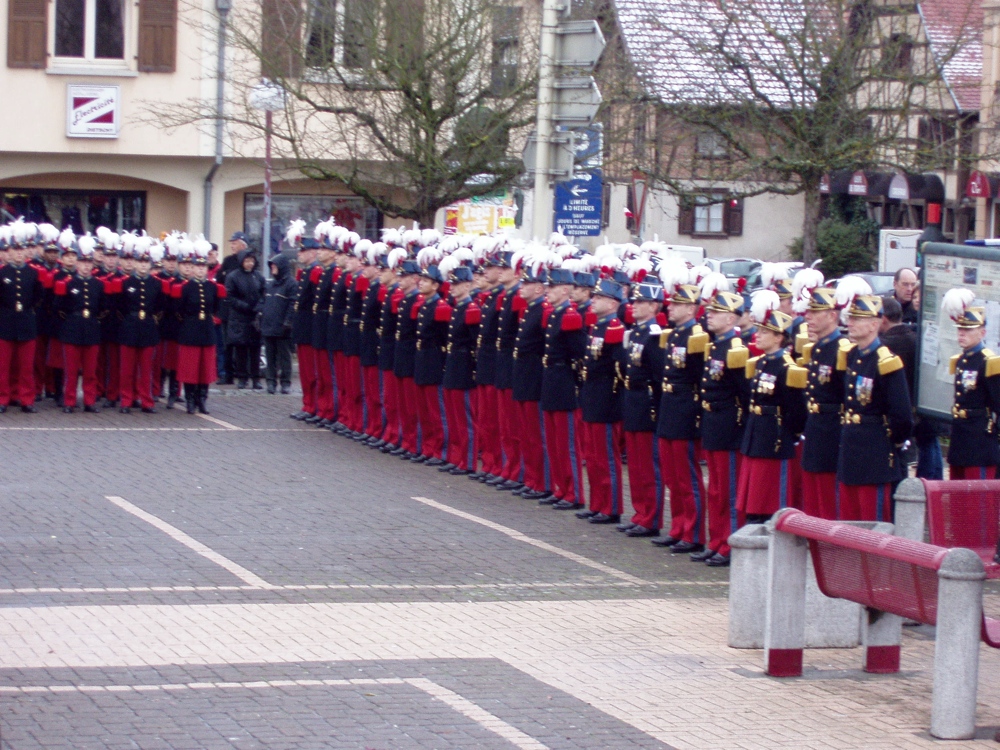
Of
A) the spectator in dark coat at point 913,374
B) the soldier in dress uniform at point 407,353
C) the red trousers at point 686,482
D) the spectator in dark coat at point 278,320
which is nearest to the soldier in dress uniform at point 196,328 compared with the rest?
the spectator in dark coat at point 278,320

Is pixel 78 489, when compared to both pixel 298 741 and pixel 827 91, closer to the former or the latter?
pixel 298 741

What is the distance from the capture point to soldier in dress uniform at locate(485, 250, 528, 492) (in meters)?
14.6

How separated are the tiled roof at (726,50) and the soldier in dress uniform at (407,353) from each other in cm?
887

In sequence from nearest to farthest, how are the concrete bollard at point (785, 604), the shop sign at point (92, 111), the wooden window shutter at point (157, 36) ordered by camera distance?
the concrete bollard at point (785, 604) < the shop sign at point (92, 111) < the wooden window shutter at point (157, 36)

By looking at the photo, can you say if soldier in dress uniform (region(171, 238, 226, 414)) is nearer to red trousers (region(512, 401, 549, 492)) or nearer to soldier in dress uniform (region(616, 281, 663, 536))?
red trousers (region(512, 401, 549, 492))

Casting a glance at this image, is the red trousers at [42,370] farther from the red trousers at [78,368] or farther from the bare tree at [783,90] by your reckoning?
the bare tree at [783,90]

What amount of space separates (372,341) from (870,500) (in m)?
8.33

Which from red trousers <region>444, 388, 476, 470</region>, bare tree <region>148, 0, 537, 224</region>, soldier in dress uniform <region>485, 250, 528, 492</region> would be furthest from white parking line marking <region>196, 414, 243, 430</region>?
bare tree <region>148, 0, 537, 224</region>

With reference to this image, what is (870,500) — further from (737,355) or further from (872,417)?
(737,355)

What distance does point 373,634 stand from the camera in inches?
356

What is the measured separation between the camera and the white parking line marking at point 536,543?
36.4ft

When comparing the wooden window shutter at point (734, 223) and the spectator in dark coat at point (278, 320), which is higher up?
the wooden window shutter at point (734, 223)

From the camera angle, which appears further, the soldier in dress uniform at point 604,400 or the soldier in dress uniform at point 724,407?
the soldier in dress uniform at point 604,400

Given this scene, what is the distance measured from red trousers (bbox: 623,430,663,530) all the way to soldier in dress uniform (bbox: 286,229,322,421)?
7.03 m
